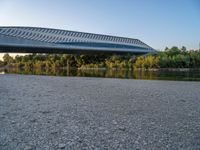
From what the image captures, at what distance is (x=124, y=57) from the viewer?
294ft

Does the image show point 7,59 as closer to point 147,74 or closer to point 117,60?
point 117,60

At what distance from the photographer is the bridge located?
66.5 metres

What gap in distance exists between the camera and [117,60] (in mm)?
84562

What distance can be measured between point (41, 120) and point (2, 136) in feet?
5.93

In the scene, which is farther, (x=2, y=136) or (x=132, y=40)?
(x=132, y=40)

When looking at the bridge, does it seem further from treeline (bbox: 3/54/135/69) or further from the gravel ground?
the gravel ground

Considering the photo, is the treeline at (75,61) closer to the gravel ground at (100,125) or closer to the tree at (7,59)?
the tree at (7,59)

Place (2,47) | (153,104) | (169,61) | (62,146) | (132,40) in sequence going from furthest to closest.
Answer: (132,40)
(169,61)
(2,47)
(153,104)
(62,146)

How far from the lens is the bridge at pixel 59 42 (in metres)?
66.5

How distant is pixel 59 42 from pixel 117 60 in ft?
57.7

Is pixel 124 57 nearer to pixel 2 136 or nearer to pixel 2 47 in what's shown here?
pixel 2 47

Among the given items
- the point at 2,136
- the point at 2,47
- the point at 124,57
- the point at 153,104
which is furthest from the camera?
the point at 124,57

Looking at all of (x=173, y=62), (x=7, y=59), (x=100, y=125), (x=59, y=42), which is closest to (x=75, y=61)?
(x=59, y=42)

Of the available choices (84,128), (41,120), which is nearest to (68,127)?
(84,128)
